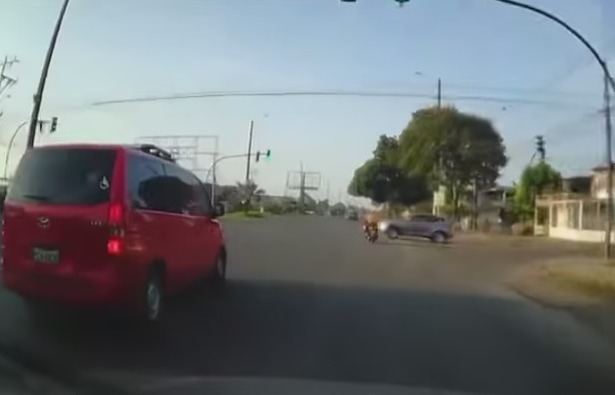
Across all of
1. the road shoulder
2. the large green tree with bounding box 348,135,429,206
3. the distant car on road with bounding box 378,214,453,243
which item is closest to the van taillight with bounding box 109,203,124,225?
the road shoulder

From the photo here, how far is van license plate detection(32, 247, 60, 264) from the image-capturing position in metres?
8.73

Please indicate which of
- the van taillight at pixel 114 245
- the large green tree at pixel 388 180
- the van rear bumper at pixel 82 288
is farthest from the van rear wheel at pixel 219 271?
the large green tree at pixel 388 180

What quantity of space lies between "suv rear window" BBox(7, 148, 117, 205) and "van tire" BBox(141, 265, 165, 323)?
1.16 metres

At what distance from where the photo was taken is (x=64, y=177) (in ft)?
29.2

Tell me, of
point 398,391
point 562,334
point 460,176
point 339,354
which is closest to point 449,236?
point 460,176

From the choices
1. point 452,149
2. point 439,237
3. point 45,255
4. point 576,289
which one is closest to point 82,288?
point 45,255

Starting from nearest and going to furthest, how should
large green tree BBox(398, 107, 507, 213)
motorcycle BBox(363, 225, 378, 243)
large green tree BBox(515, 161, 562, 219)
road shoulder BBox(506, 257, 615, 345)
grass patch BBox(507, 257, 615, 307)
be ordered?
road shoulder BBox(506, 257, 615, 345) → grass patch BBox(507, 257, 615, 307) → motorcycle BBox(363, 225, 378, 243) → large green tree BBox(398, 107, 507, 213) → large green tree BBox(515, 161, 562, 219)

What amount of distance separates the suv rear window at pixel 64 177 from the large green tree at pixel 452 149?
39.1m

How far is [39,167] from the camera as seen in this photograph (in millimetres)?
9102

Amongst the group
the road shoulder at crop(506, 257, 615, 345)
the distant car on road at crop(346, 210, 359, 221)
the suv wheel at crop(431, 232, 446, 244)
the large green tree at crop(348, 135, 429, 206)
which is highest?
the large green tree at crop(348, 135, 429, 206)

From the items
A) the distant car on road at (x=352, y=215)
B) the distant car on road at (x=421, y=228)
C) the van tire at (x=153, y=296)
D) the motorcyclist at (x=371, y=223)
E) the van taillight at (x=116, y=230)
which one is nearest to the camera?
the van taillight at (x=116, y=230)

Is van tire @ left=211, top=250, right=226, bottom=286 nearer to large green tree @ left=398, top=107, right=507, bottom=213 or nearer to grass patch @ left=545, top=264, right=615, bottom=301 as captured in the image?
grass patch @ left=545, top=264, right=615, bottom=301

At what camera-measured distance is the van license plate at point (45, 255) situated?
8727mm

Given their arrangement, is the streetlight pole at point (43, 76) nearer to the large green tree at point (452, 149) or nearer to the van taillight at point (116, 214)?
the van taillight at point (116, 214)
